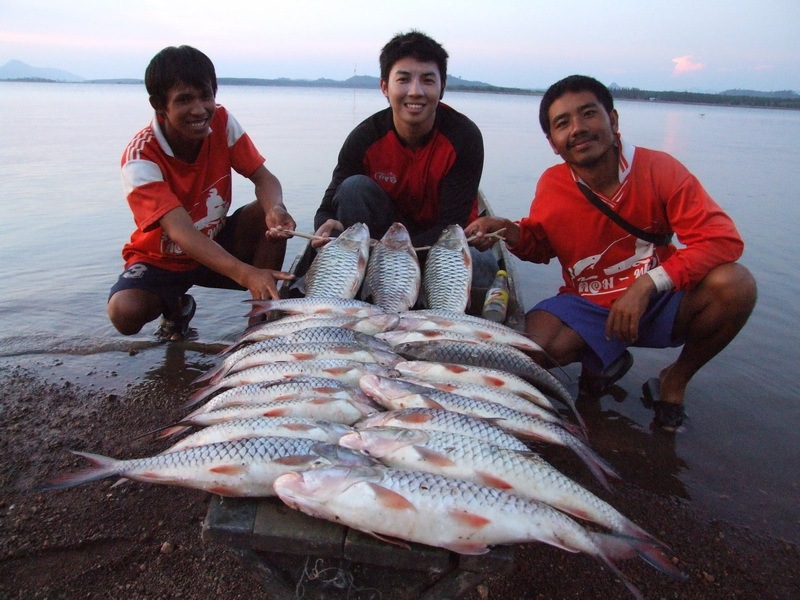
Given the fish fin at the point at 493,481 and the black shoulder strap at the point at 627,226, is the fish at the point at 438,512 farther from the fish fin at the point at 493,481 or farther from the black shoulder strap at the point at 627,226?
the black shoulder strap at the point at 627,226

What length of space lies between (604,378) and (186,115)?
389 cm

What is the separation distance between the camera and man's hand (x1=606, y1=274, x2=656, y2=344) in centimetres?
364

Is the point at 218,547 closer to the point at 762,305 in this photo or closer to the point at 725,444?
the point at 725,444

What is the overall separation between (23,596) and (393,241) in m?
3.28

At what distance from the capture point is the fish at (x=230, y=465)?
2.17 meters

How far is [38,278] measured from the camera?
7.28 metres

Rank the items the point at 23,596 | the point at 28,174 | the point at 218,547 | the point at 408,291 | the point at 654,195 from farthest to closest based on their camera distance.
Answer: the point at 28,174
the point at 408,291
the point at 654,195
the point at 218,547
the point at 23,596

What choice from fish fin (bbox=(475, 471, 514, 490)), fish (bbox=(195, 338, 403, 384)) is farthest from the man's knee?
fish fin (bbox=(475, 471, 514, 490))

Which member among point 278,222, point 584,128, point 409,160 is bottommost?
point 278,222

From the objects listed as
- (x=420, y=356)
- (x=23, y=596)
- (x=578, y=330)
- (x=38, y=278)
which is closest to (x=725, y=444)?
(x=578, y=330)

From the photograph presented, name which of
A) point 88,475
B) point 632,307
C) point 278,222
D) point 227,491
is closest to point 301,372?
point 227,491

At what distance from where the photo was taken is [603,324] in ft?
13.7

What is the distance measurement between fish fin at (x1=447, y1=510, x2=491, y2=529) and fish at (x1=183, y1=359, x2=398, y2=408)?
1.18 meters

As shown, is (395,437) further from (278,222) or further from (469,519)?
(278,222)
